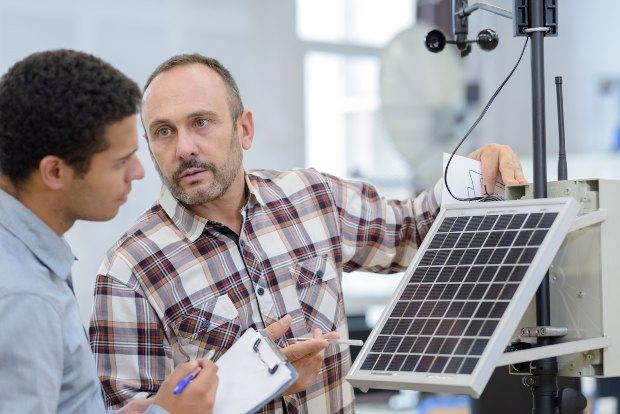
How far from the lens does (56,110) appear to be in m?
1.24

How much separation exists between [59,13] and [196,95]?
211 centimetres

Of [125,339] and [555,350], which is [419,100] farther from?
[555,350]

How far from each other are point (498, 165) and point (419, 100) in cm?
304

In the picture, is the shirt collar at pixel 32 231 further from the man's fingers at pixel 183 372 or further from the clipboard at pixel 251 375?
the clipboard at pixel 251 375

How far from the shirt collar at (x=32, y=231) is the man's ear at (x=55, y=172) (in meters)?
0.05

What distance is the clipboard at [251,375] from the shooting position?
1521 mm

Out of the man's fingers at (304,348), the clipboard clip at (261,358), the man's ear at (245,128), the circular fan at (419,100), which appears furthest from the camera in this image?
the circular fan at (419,100)

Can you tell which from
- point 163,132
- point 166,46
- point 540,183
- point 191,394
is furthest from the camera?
point 166,46

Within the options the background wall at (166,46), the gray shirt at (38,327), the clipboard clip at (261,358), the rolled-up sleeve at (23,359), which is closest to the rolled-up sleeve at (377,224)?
the clipboard clip at (261,358)

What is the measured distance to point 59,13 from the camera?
381cm

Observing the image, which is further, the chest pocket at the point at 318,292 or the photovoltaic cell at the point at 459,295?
the chest pocket at the point at 318,292

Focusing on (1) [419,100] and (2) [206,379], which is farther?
(1) [419,100]

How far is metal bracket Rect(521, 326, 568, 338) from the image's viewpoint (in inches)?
63.3

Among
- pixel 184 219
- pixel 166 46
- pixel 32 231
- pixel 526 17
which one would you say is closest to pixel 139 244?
pixel 184 219
